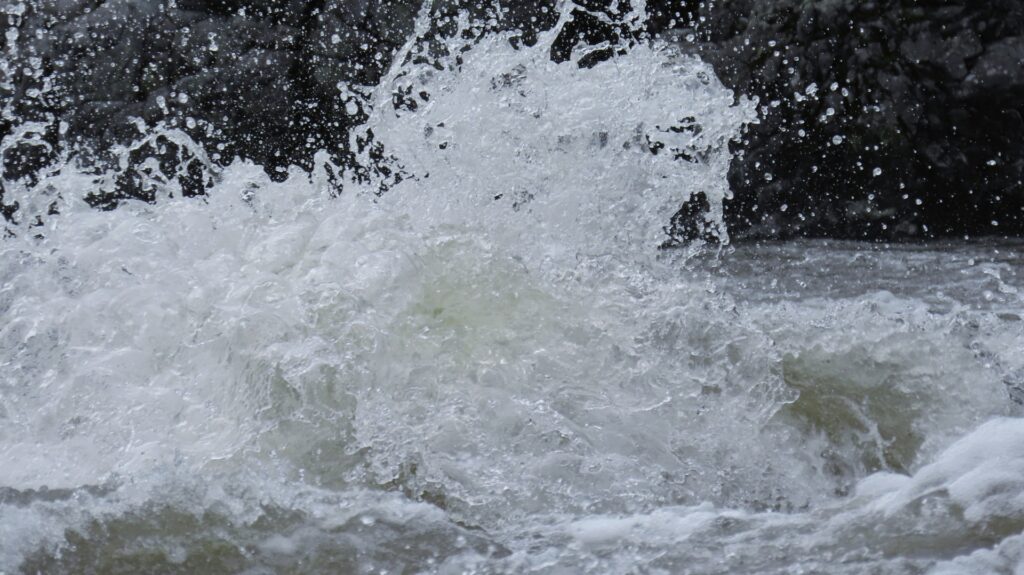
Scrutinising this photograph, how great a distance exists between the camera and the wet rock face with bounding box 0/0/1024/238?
4.50 m

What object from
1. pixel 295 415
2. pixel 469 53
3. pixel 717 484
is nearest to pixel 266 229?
pixel 295 415

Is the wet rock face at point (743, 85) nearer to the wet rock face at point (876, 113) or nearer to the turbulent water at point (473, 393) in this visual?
the wet rock face at point (876, 113)

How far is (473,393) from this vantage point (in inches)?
104

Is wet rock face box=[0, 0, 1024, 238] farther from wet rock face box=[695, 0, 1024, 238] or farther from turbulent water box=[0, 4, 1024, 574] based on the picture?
turbulent water box=[0, 4, 1024, 574]

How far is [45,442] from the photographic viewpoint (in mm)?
2617

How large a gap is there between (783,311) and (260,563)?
1.74 meters

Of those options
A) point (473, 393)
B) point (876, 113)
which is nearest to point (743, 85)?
point (876, 113)

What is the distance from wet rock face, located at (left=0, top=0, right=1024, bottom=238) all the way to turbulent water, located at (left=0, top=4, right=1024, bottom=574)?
4.16 ft

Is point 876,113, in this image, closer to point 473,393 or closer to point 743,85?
point 743,85

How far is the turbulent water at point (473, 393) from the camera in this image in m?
2.20

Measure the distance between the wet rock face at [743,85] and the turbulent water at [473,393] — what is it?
1269mm

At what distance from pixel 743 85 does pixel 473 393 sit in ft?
8.81

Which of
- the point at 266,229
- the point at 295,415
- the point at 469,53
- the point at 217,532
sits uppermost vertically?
the point at 469,53

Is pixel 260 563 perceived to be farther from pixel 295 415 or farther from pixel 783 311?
pixel 783 311
